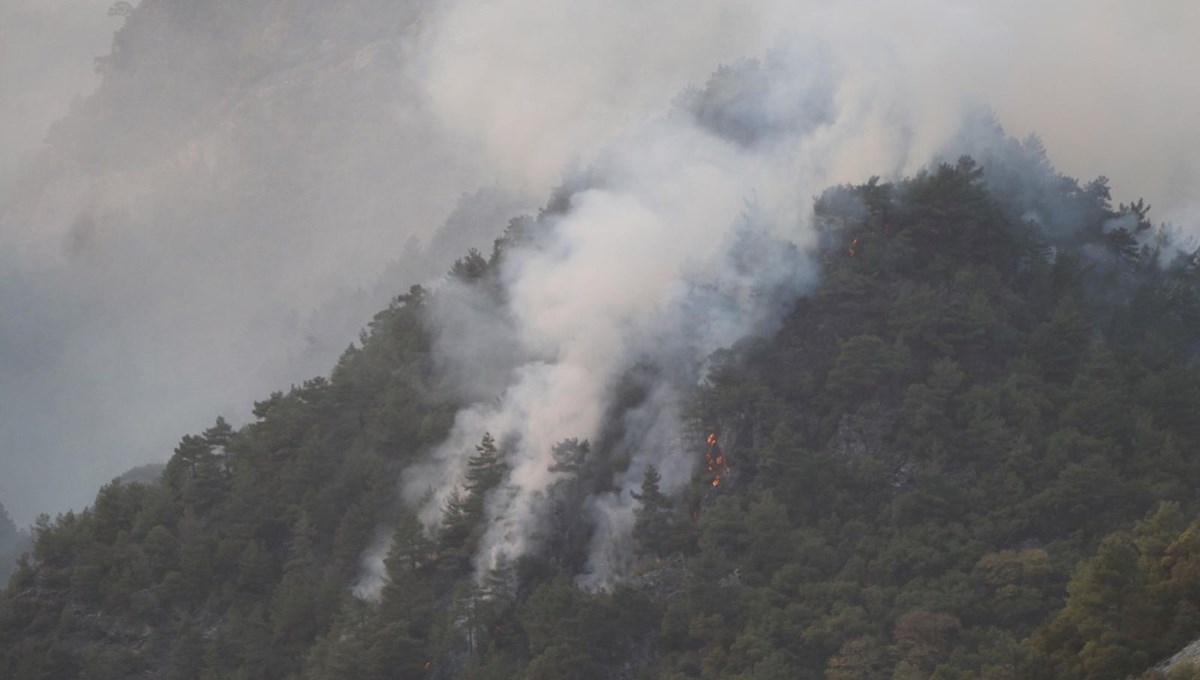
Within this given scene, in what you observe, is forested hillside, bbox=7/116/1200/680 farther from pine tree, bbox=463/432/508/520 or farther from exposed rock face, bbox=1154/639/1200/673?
exposed rock face, bbox=1154/639/1200/673

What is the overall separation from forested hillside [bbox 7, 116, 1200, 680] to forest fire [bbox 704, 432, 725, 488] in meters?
0.14

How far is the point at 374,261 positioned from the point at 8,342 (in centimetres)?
A: 3579

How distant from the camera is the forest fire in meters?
84.5

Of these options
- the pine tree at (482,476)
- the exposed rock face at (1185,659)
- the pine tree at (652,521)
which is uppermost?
the pine tree at (482,476)

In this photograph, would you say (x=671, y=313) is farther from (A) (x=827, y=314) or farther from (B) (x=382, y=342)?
(B) (x=382, y=342)

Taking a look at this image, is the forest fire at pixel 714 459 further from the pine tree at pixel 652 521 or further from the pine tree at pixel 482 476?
the pine tree at pixel 482 476

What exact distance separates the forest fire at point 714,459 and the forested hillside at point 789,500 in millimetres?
138

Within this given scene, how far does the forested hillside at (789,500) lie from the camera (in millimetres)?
75688

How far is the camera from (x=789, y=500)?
82.6 metres

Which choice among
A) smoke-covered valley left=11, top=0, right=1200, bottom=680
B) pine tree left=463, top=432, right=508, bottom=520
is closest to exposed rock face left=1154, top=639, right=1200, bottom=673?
smoke-covered valley left=11, top=0, right=1200, bottom=680

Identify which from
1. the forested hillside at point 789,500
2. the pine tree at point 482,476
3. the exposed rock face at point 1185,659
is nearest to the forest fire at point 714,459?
the forested hillside at point 789,500

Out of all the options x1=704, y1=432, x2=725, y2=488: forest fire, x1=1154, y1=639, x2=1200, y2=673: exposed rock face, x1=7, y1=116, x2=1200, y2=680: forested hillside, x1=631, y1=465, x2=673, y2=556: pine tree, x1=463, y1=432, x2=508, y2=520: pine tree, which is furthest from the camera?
x1=463, y1=432, x2=508, y2=520: pine tree

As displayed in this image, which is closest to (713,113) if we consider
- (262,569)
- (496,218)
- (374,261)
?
(262,569)

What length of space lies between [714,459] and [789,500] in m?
4.16
